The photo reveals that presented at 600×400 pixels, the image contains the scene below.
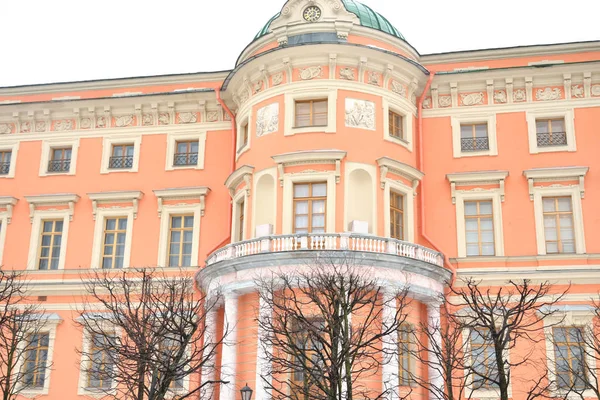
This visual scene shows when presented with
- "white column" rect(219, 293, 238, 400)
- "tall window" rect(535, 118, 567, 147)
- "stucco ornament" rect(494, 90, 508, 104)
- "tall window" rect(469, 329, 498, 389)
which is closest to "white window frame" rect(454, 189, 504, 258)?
"tall window" rect(535, 118, 567, 147)

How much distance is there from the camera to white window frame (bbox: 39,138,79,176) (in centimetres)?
3136

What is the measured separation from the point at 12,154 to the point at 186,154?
25.2 ft

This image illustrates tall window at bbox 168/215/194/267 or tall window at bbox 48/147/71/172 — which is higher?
tall window at bbox 48/147/71/172

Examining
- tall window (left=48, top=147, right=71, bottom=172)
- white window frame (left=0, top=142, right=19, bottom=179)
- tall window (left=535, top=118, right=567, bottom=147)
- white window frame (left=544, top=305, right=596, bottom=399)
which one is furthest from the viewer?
white window frame (left=0, top=142, right=19, bottom=179)

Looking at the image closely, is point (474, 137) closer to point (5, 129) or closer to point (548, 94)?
point (548, 94)

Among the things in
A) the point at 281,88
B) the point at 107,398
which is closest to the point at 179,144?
the point at 281,88

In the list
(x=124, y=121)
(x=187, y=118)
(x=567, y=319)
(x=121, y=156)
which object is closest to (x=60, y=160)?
(x=121, y=156)

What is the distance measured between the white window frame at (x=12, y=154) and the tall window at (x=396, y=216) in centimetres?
1602

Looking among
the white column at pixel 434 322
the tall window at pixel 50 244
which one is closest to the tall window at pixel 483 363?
the white column at pixel 434 322

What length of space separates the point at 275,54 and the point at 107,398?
13.6 m

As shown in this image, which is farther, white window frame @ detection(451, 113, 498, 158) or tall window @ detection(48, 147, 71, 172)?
tall window @ detection(48, 147, 71, 172)

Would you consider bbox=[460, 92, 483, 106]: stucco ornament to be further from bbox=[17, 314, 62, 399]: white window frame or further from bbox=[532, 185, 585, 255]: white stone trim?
bbox=[17, 314, 62, 399]: white window frame

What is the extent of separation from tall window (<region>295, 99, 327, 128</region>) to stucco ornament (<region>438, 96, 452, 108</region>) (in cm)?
506

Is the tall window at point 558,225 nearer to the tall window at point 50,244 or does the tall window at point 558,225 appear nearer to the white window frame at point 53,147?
the white window frame at point 53,147
